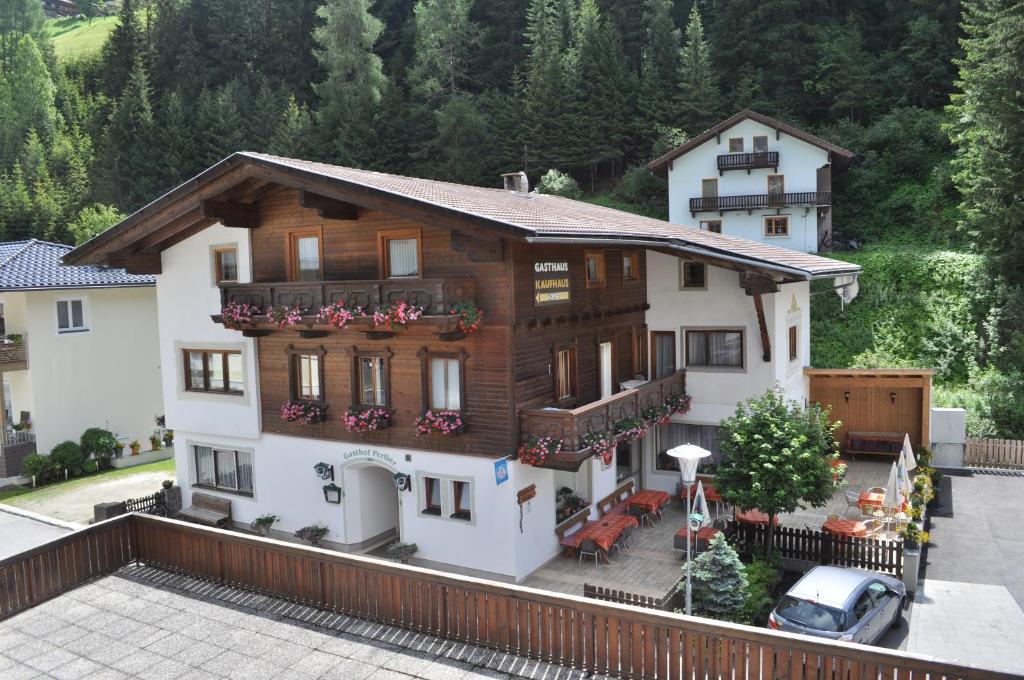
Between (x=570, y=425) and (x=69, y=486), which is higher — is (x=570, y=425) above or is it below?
above

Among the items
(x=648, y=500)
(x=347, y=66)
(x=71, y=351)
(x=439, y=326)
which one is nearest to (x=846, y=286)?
(x=648, y=500)

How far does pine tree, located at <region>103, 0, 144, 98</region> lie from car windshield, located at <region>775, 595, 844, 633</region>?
81.7 m

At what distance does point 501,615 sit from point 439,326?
640 centimetres

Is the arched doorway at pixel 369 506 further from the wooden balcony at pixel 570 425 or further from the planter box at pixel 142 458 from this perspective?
the planter box at pixel 142 458

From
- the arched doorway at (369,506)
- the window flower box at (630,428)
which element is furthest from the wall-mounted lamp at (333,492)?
the window flower box at (630,428)

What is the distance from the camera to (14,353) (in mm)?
25562

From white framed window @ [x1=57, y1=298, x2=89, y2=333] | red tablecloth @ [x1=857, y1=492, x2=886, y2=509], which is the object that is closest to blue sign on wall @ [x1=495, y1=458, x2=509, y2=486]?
red tablecloth @ [x1=857, y1=492, x2=886, y2=509]

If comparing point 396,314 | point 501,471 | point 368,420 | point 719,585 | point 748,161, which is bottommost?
point 719,585

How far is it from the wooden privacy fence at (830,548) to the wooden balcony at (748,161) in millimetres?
27555

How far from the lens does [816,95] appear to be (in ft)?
170

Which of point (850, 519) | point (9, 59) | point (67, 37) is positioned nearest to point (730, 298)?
point (850, 519)

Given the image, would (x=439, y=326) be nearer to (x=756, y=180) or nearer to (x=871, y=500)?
(x=871, y=500)

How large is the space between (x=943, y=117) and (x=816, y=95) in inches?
346

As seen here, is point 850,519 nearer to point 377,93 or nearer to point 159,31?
point 377,93
